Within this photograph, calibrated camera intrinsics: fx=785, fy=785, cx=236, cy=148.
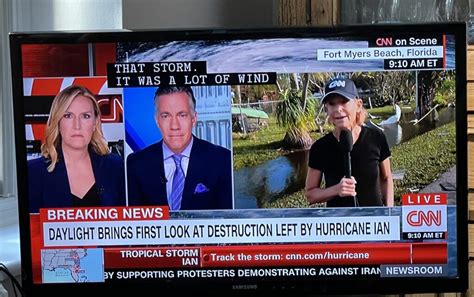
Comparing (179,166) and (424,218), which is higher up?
(179,166)

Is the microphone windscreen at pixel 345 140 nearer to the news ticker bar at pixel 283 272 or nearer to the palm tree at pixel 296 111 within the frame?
the palm tree at pixel 296 111

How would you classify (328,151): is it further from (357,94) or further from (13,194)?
(13,194)

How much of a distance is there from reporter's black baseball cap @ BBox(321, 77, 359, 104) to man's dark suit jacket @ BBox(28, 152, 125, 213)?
442mm

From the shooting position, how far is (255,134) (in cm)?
158

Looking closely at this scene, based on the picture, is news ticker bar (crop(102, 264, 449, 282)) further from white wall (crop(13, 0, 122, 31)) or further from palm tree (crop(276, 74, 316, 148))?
→ white wall (crop(13, 0, 122, 31))

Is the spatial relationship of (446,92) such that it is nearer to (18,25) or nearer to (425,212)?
(425,212)

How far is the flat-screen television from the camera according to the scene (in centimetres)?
158

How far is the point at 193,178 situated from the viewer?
1610 mm

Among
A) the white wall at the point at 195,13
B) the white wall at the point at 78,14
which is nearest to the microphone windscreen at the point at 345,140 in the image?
the white wall at the point at 195,13

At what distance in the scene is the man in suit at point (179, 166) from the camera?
1.59 metres

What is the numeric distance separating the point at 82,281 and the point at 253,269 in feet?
1.17

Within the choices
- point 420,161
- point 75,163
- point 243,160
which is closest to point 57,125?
point 75,163

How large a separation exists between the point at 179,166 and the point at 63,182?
0.80ft

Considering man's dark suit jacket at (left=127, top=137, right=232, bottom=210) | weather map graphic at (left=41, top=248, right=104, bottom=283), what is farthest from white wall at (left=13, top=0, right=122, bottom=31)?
weather map graphic at (left=41, top=248, right=104, bottom=283)
